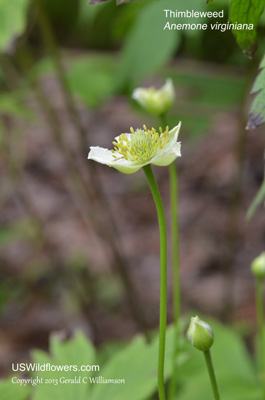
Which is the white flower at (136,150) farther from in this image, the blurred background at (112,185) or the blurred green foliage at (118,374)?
the blurred background at (112,185)

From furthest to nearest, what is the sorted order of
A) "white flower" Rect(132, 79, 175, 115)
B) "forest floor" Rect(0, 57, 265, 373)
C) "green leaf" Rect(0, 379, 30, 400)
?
1. "forest floor" Rect(0, 57, 265, 373)
2. "white flower" Rect(132, 79, 175, 115)
3. "green leaf" Rect(0, 379, 30, 400)

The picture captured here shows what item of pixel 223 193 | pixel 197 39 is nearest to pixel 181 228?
pixel 223 193

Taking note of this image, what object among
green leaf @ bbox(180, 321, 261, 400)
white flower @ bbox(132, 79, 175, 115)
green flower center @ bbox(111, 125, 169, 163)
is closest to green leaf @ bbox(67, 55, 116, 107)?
white flower @ bbox(132, 79, 175, 115)

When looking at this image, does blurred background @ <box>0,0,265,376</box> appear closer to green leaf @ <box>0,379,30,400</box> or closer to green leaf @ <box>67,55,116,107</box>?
green leaf @ <box>67,55,116,107</box>

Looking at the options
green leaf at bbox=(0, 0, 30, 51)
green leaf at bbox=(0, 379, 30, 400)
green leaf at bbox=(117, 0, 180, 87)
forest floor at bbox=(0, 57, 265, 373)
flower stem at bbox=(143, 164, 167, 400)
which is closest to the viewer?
flower stem at bbox=(143, 164, 167, 400)

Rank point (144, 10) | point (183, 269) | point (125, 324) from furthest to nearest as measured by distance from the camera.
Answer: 1. point (183, 269)
2. point (125, 324)
3. point (144, 10)

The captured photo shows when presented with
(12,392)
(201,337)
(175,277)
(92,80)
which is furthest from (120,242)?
(201,337)

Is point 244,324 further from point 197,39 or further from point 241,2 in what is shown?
point 241,2
